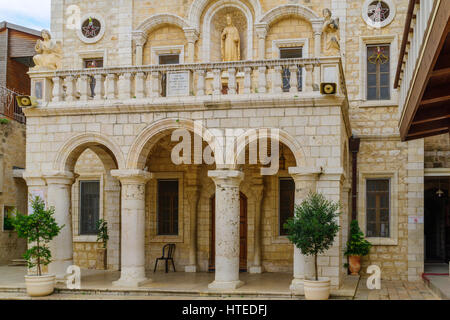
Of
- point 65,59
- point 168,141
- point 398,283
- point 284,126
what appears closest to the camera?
point 284,126

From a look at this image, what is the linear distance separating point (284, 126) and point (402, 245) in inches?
223

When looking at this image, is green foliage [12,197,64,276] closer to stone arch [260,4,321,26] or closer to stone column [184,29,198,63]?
stone column [184,29,198,63]

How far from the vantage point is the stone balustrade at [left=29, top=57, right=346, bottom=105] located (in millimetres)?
13148

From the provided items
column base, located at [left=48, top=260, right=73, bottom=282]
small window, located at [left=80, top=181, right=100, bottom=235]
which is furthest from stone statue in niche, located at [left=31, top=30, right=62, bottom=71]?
small window, located at [left=80, top=181, right=100, bottom=235]

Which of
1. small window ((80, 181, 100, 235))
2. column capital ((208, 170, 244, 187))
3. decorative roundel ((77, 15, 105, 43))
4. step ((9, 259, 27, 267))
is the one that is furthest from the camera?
step ((9, 259, 27, 267))

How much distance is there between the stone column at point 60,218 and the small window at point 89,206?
404cm

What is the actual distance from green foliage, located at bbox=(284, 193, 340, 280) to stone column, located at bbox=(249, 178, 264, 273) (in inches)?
172

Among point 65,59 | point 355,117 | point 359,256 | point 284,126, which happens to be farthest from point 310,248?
point 65,59

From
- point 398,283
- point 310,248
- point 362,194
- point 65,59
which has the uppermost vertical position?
point 65,59

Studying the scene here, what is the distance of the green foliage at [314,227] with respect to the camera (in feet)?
39.0

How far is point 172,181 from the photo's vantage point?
17.5 meters

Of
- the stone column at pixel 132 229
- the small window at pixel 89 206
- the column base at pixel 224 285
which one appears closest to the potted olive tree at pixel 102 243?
the small window at pixel 89 206
